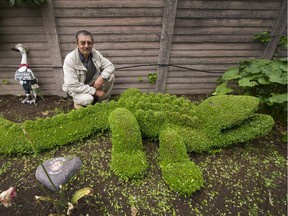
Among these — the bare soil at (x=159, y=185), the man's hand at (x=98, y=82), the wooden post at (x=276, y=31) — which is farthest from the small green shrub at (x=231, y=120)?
the wooden post at (x=276, y=31)

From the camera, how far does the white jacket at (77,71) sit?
303 centimetres

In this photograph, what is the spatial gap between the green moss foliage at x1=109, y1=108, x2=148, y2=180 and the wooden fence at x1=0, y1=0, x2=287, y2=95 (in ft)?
5.87

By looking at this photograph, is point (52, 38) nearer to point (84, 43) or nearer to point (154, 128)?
point (84, 43)

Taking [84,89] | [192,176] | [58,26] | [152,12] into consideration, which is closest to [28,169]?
[84,89]

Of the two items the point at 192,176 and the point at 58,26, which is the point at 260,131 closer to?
the point at 192,176

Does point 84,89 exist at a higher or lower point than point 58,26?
lower

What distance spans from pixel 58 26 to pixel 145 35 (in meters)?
1.60

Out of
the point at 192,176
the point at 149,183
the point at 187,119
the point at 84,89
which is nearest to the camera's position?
the point at 192,176

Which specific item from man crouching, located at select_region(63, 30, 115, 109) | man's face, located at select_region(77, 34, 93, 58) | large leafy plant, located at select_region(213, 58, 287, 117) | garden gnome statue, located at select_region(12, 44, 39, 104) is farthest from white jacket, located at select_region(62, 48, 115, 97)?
large leafy plant, located at select_region(213, 58, 287, 117)

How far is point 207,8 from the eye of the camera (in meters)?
3.46

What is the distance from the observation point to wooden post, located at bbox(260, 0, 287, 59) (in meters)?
3.61

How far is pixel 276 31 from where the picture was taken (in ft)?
12.4

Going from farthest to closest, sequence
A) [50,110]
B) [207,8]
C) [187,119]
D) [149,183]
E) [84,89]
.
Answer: [50,110] < [207,8] < [84,89] < [187,119] < [149,183]

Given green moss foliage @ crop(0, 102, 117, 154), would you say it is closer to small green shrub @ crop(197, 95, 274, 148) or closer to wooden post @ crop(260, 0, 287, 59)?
small green shrub @ crop(197, 95, 274, 148)
